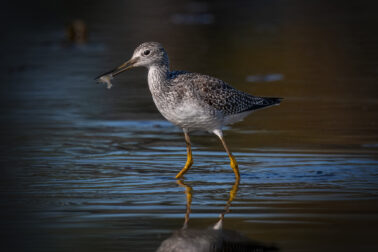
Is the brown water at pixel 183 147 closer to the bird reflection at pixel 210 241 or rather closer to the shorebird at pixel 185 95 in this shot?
the bird reflection at pixel 210 241

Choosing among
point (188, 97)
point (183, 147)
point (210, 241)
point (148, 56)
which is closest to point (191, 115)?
point (188, 97)

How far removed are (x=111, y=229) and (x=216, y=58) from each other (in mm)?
11971

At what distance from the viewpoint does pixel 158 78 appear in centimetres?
909

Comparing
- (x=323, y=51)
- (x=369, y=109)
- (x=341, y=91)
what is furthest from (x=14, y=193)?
(x=323, y=51)

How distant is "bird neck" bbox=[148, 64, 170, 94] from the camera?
A: 9.01 m

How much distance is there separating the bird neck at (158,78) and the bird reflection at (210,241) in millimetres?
2474

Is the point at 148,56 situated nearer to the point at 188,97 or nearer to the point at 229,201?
the point at 188,97

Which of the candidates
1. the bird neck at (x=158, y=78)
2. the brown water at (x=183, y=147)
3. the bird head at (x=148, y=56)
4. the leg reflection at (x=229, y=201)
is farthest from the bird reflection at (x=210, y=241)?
the bird head at (x=148, y=56)

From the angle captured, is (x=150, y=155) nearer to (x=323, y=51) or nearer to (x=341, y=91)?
(x=341, y=91)

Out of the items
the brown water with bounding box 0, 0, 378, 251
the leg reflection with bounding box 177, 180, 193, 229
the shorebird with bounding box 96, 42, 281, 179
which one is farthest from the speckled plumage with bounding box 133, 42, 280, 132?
the leg reflection with bounding box 177, 180, 193, 229

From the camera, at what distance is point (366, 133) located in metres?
10.9

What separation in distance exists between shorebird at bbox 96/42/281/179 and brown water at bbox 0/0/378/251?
22.3 inches

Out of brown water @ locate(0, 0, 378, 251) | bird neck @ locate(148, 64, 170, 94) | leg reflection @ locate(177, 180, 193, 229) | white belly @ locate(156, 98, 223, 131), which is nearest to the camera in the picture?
brown water @ locate(0, 0, 378, 251)

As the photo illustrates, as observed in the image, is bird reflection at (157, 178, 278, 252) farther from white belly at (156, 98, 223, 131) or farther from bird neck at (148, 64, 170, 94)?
bird neck at (148, 64, 170, 94)
